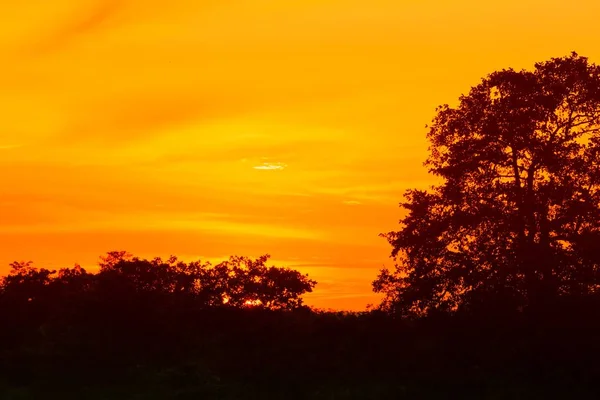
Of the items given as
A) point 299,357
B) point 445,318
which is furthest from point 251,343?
point 445,318

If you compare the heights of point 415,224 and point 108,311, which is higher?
point 415,224

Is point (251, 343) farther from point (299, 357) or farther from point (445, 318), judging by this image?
point (445, 318)

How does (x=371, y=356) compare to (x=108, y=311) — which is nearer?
(x=371, y=356)

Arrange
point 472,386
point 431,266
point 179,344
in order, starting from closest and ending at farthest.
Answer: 1. point 472,386
2. point 431,266
3. point 179,344

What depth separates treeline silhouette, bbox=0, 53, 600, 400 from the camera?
40.2m

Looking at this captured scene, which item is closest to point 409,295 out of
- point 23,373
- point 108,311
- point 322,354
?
point 322,354

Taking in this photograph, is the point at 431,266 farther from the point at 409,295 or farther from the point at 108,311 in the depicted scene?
the point at 108,311

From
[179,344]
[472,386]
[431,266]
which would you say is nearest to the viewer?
[472,386]

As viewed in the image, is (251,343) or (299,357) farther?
(251,343)

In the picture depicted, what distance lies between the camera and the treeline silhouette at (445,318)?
132ft

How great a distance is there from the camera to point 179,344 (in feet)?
149

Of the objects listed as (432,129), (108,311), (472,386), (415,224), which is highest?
(432,129)

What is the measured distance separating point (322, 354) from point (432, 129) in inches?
458

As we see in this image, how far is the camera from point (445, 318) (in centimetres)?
4281
